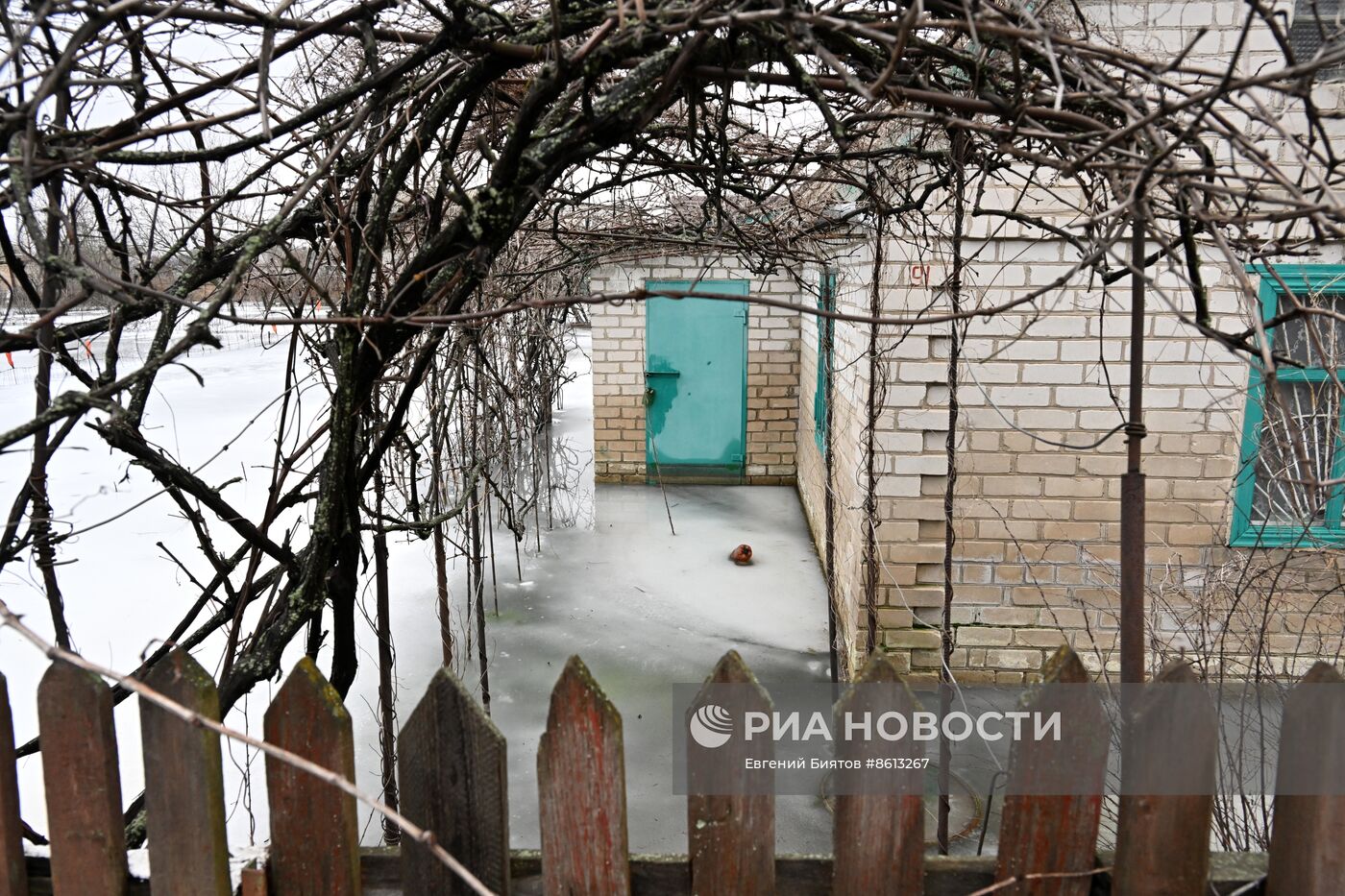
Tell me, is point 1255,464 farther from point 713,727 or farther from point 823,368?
point 713,727

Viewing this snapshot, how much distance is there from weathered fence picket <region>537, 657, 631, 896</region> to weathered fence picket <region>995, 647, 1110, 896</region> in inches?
20.7

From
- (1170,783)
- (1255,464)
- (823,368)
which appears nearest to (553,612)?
(823,368)

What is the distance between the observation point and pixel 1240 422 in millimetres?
4445

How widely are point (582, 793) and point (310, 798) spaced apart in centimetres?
38

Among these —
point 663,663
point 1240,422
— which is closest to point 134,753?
point 663,663

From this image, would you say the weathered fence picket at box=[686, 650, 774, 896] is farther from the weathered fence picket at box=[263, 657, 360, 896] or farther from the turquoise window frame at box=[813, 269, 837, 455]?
the turquoise window frame at box=[813, 269, 837, 455]

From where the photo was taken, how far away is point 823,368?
7191mm

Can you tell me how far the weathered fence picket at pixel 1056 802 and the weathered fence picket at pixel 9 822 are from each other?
1.41 metres

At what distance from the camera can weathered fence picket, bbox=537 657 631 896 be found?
4.01 ft

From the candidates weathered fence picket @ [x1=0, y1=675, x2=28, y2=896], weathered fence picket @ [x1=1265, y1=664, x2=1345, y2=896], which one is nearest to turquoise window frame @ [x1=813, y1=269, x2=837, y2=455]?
weathered fence picket @ [x1=1265, y1=664, x2=1345, y2=896]

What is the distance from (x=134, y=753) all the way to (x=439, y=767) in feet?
11.3

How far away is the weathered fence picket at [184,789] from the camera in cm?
122

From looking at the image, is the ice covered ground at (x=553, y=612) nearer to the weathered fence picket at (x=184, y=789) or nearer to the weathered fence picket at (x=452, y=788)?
the weathered fence picket at (x=184, y=789)

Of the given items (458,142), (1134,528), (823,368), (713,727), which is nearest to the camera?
(713,727)
